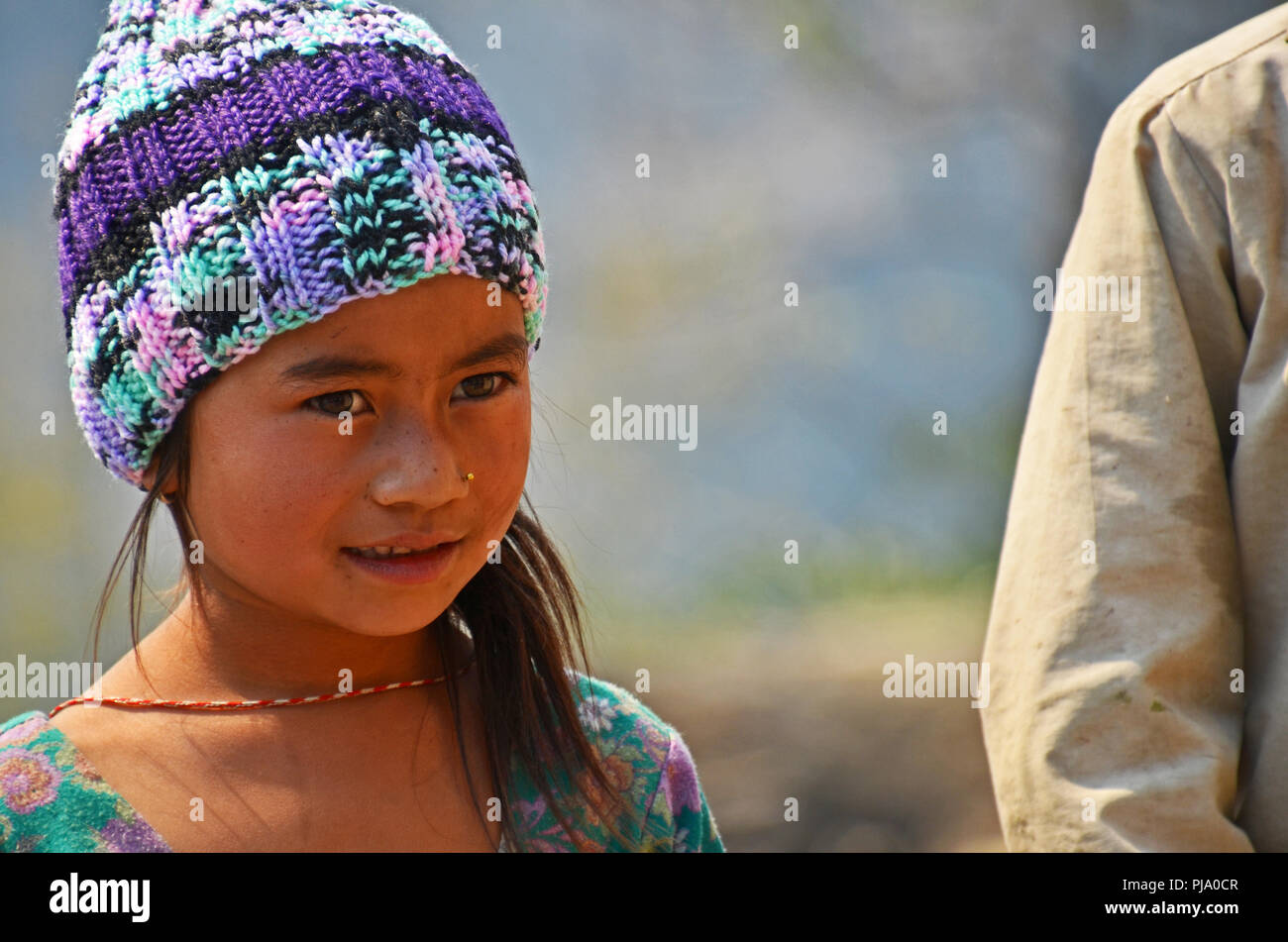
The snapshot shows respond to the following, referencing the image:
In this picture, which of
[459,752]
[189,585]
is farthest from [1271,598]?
[189,585]

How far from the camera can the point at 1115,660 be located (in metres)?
1.59

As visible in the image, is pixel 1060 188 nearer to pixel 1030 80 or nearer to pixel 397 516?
A: pixel 1030 80

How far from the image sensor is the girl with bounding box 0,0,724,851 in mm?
1471

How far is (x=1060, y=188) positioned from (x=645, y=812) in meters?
3.25

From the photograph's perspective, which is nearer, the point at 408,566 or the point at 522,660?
the point at 408,566

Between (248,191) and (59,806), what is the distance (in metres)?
0.75

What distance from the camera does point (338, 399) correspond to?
4.84 ft

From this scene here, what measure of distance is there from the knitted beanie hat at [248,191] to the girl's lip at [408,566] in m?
0.27

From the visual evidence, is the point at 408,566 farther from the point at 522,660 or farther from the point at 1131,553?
the point at 1131,553

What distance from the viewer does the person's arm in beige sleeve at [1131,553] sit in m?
1.56

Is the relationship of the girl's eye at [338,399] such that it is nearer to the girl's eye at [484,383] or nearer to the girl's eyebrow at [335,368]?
the girl's eyebrow at [335,368]

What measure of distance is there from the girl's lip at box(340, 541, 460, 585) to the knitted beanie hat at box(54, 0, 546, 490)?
27cm

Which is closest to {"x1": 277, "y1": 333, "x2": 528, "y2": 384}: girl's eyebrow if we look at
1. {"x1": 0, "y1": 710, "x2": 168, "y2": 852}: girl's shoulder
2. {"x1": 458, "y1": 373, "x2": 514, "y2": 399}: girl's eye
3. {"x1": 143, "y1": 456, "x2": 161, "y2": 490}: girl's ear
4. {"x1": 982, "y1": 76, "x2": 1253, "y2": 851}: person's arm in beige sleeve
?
{"x1": 458, "y1": 373, "x2": 514, "y2": 399}: girl's eye

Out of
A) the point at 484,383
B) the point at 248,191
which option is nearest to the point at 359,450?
the point at 484,383
